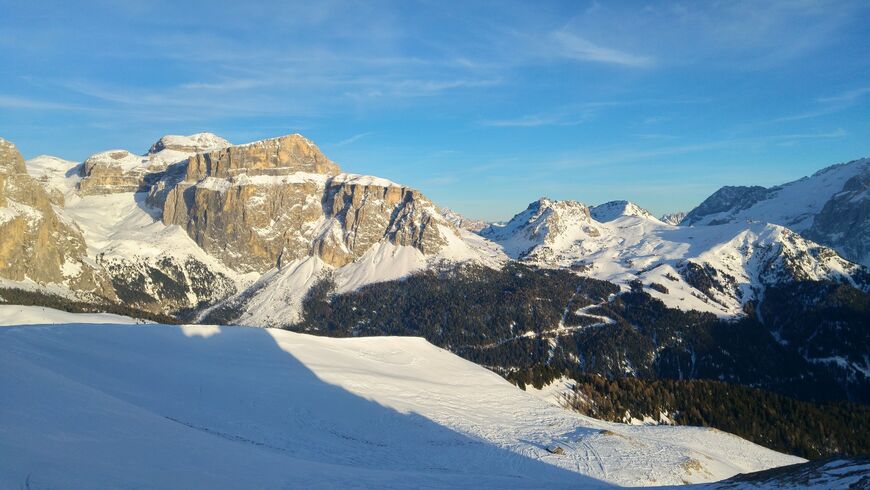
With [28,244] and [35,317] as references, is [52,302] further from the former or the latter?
[35,317]

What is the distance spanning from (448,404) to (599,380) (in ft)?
130

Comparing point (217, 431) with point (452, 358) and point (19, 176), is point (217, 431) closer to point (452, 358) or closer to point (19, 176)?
point (452, 358)

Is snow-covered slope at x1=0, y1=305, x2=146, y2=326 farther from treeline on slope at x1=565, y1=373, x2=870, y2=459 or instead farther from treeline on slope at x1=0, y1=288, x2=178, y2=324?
treeline on slope at x1=565, y1=373, x2=870, y2=459

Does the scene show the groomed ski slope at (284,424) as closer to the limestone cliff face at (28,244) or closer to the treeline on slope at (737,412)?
the treeline on slope at (737,412)

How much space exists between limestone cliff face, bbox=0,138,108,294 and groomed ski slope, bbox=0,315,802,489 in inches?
6638

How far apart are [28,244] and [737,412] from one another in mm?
209658

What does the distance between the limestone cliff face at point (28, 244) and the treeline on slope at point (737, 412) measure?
604 ft

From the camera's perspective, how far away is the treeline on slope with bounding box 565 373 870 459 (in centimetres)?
6862

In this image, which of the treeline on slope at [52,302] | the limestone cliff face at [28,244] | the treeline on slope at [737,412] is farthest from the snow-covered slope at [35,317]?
the limestone cliff face at [28,244]

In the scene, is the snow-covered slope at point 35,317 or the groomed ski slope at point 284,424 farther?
the snow-covered slope at point 35,317

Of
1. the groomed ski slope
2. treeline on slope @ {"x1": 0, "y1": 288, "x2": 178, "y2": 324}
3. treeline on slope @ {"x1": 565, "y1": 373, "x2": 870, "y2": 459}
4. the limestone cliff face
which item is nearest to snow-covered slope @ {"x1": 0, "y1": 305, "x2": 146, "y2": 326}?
the groomed ski slope

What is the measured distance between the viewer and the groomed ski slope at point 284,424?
63.9ft

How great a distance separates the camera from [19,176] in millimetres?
199125

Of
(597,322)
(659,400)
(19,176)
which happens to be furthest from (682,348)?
(19,176)
